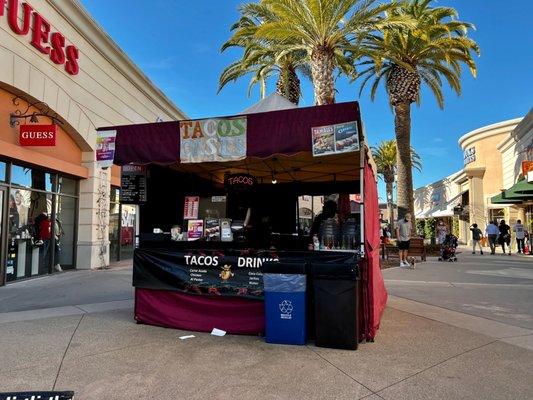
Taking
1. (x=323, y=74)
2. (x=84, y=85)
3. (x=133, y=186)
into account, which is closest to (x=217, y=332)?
(x=133, y=186)

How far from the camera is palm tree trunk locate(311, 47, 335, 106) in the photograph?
14.5 meters

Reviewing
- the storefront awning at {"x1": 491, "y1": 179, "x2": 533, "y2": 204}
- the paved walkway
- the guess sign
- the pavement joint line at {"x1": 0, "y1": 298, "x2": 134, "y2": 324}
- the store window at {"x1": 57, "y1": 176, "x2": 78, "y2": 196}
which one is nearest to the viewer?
the paved walkway

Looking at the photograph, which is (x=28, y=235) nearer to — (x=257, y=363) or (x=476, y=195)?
(x=257, y=363)

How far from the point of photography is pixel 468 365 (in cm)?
472

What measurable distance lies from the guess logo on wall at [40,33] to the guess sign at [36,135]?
2.09m

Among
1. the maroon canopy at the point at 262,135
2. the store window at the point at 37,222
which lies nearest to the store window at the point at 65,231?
the store window at the point at 37,222

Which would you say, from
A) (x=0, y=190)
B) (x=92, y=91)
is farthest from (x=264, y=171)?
(x=92, y=91)

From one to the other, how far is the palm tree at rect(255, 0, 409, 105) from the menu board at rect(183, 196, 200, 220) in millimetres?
8061

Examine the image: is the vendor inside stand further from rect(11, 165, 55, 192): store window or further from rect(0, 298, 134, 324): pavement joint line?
rect(11, 165, 55, 192): store window

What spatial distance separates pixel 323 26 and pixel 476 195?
857 inches

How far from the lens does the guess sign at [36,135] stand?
10.3 m

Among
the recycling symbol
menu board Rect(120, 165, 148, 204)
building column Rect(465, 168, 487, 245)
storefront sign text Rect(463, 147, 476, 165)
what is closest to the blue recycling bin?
the recycling symbol

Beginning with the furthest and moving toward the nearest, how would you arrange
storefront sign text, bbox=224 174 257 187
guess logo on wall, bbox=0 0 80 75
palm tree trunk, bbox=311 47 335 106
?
palm tree trunk, bbox=311 47 335 106
guess logo on wall, bbox=0 0 80 75
storefront sign text, bbox=224 174 257 187

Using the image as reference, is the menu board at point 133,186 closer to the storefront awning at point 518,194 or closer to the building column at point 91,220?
the building column at point 91,220
